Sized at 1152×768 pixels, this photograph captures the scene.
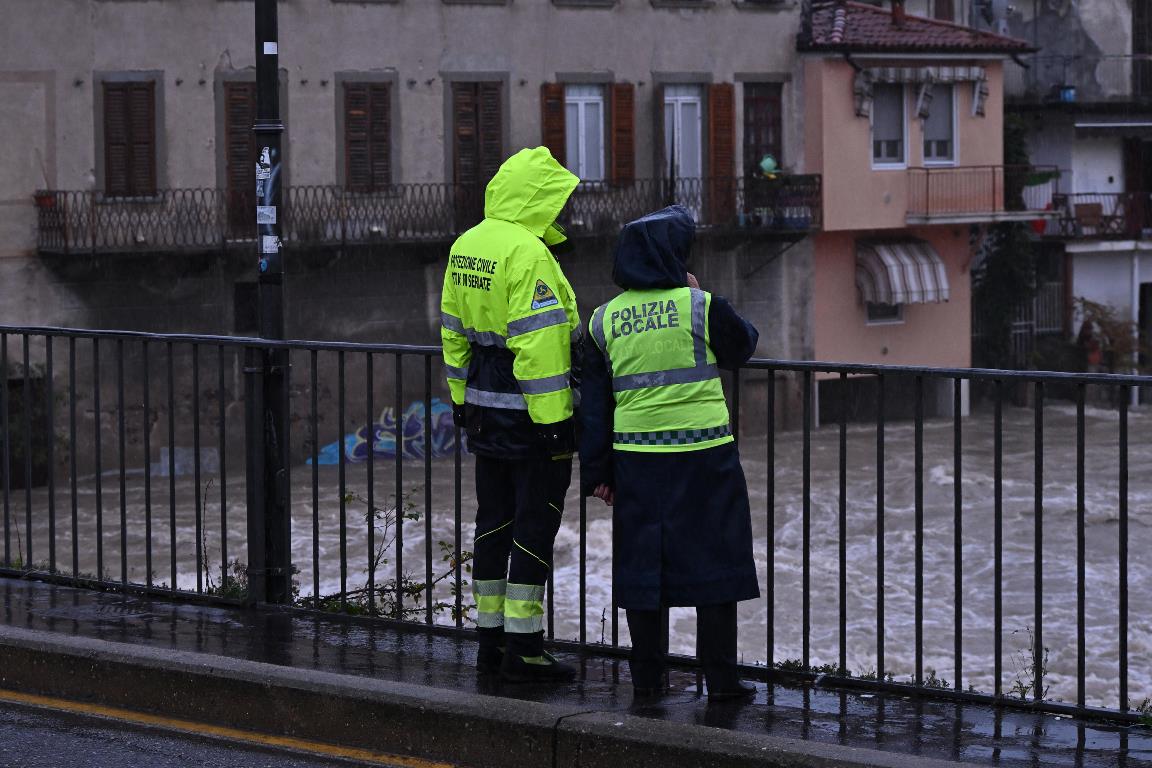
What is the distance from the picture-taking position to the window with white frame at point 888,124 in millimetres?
37438

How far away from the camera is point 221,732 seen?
22.4 feet

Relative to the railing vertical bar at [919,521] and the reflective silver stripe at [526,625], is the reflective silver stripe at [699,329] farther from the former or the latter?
the reflective silver stripe at [526,625]

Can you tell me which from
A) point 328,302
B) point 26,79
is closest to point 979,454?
point 328,302

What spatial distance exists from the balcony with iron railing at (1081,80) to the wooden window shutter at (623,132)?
1299 centimetres

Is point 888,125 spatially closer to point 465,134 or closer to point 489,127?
point 489,127

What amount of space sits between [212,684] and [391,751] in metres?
0.79

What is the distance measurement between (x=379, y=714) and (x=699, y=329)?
1.63 meters

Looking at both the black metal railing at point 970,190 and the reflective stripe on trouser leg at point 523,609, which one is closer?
the reflective stripe on trouser leg at point 523,609

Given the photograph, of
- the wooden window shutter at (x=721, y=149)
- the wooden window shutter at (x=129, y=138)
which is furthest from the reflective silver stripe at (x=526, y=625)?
the wooden window shutter at (x=721, y=149)

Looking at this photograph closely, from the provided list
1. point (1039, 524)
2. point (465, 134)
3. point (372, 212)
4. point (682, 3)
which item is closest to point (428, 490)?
point (1039, 524)

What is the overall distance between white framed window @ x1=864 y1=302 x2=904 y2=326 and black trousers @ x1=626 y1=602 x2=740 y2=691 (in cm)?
3185

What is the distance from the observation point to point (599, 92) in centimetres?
3434

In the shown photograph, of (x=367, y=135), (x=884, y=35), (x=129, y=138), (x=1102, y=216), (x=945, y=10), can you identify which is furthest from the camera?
(x=1102, y=216)

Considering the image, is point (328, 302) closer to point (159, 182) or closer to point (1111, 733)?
point (159, 182)
